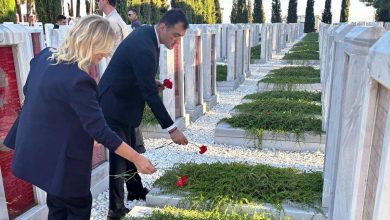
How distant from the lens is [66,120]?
208cm

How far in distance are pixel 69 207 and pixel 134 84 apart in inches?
48.8

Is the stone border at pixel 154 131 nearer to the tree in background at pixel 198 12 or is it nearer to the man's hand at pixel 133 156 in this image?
the man's hand at pixel 133 156

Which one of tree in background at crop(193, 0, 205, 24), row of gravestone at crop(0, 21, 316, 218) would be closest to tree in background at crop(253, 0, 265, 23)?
tree in background at crop(193, 0, 205, 24)

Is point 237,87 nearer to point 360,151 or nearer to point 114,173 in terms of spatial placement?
point 114,173

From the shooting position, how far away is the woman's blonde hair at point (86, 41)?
6.57 ft

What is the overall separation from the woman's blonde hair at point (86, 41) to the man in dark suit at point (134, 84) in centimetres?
90

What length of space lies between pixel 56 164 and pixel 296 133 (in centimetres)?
400

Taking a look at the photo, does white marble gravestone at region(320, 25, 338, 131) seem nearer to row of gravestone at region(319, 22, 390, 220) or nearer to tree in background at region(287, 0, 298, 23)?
row of gravestone at region(319, 22, 390, 220)

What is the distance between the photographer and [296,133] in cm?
537

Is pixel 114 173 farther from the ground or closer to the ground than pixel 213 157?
farther from the ground

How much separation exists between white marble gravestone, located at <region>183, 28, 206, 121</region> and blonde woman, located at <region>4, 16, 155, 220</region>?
4.87 m

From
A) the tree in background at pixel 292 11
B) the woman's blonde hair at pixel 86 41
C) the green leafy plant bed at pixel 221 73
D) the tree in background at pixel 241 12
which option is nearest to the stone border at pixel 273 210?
the woman's blonde hair at pixel 86 41

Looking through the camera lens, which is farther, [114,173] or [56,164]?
[114,173]

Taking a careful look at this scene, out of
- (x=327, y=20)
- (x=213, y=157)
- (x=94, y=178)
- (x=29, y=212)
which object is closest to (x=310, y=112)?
(x=213, y=157)
